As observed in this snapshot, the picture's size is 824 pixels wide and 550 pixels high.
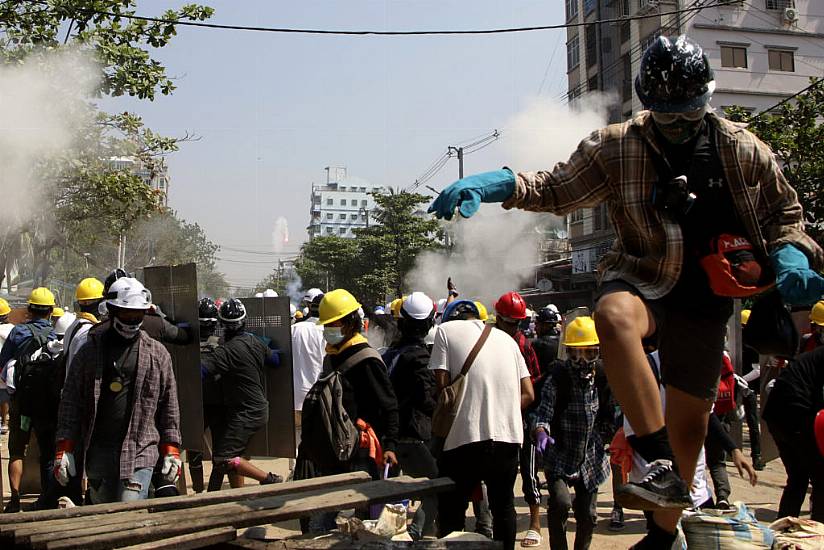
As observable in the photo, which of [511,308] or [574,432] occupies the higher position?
[511,308]

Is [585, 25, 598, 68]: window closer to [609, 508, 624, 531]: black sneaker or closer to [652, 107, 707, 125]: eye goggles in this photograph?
[609, 508, 624, 531]: black sneaker

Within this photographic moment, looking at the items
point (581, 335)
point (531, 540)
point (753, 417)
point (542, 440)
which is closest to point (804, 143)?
point (753, 417)

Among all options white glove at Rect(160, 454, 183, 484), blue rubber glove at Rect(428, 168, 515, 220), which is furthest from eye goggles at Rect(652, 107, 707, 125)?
white glove at Rect(160, 454, 183, 484)

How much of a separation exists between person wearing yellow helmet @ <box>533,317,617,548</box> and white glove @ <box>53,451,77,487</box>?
3.02 m

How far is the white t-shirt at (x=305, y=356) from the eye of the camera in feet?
30.7

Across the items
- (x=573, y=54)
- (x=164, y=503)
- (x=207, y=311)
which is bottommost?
(x=164, y=503)

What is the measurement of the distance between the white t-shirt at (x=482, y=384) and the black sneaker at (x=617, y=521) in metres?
2.68

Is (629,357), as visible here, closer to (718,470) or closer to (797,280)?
(797,280)

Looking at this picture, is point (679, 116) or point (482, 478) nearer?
point (679, 116)

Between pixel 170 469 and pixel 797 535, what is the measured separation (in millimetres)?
3683

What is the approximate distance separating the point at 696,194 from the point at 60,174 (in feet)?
47.0

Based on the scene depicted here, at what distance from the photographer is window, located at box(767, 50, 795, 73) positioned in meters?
39.7

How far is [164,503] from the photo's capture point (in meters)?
4.16

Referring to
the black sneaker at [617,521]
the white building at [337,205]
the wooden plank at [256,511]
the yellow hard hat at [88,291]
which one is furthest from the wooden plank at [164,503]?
the white building at [337,205]
